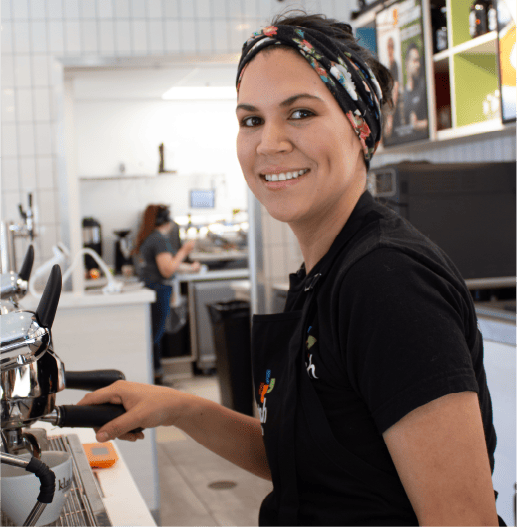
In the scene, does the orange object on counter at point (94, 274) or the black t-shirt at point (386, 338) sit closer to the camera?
the black t-shirt at point (386, 338)

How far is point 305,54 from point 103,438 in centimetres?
65

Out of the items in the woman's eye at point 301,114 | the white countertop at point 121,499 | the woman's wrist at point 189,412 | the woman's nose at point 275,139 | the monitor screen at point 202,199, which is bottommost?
the white countertop at point 121,499

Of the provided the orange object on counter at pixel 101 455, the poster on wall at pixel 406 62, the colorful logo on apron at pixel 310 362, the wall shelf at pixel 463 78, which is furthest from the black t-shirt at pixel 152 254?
the colorful logo on apron at pixel 310 362

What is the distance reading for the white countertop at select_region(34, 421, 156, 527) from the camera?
2.81 feet

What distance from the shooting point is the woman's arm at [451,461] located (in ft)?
2.19

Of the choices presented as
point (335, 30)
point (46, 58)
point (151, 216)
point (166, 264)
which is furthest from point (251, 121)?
point (151, 216)

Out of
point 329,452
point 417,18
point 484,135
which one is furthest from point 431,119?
point 329,452

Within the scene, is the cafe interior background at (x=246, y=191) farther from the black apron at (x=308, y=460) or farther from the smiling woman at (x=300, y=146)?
the black apron at (x=308, y=460)

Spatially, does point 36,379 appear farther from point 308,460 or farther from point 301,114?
point 301,114

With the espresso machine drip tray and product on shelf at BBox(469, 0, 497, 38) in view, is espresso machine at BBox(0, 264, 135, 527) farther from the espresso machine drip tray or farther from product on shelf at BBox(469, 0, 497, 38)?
product on shelf at BBox(469, 0, 497, 38)

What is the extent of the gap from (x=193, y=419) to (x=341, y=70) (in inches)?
26.0

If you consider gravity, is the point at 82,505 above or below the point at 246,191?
below

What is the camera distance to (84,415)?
3.00 feet

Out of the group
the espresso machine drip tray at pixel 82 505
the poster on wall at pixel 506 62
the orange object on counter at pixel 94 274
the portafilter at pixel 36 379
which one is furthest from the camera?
the orange object on counter at pixel 94 274
